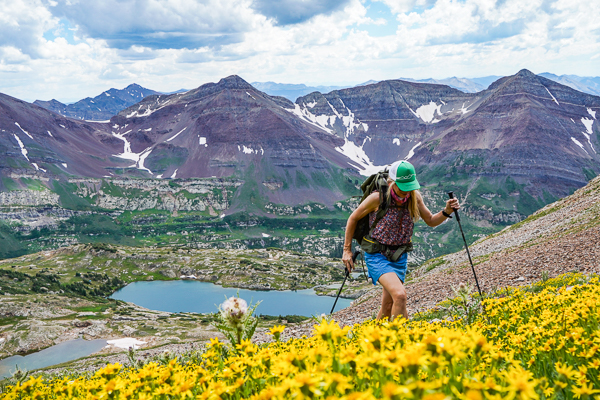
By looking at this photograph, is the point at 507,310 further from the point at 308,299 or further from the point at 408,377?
the point at 308,299

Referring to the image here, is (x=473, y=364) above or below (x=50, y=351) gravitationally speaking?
above

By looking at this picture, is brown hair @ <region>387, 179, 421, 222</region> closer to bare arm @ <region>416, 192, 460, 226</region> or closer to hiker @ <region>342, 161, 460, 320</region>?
hiker @ <region>342, 161, 460, 320</region>

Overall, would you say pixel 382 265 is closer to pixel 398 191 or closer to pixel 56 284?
pixel 398 191

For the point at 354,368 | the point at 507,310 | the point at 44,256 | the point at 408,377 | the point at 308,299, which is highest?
the point at 408,377

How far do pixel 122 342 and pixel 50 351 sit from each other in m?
12.9

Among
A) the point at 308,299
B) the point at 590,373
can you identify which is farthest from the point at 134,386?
the point at 308,299

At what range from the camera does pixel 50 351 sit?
249ft

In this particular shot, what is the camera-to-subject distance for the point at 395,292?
8008 mm

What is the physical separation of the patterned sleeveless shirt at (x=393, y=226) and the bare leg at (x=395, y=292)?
2.51 feet

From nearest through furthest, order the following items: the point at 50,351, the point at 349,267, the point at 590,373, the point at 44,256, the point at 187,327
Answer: the point at 590,373 < the point at 349,267 < the point at 50,351 < the point at 187,327 < the point at 44,256

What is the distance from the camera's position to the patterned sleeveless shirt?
28.8 feet

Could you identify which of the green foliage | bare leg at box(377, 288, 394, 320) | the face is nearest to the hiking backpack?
the face

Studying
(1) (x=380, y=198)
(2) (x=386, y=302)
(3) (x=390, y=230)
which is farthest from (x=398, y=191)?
(2) (x=386, y=302)

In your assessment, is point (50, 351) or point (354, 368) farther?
point (50, 351)
